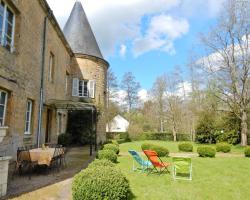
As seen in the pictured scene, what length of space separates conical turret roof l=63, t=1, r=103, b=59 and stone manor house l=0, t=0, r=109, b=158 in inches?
13.2

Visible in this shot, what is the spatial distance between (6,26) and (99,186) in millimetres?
7118

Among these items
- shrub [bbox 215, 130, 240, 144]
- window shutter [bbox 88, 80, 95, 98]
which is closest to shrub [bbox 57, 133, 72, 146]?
window shutter [bbox 88, 80, 95, 98]

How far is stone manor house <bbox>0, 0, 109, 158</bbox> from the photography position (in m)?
8.59

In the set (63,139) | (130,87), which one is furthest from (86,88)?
(130,87)

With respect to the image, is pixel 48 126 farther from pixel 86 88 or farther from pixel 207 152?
pixel 207 152

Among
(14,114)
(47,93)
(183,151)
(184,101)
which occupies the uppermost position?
(184,101)

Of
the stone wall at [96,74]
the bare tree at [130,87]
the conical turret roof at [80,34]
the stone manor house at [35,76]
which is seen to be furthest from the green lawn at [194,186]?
the bare tree at [130,87]

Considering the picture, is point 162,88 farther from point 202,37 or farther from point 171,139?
point 202,37

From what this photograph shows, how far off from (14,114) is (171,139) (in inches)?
1108

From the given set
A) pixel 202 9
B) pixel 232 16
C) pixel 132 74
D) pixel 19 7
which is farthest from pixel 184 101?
pixel 19 7

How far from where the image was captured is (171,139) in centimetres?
3469

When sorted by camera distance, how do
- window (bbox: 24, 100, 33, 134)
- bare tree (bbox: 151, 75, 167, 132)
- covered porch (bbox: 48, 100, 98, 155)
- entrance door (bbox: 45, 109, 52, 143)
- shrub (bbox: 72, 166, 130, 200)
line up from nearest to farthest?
shrub (bbox: 72, 166, 130, 200), window (bbox: 24, 100, 33, 134), entrance door (bbox: 45, 109, 52, 143), covered porch (bbox: 48, 100, 98, 155), bare tree (bbox: 151, 75, 167, 132)

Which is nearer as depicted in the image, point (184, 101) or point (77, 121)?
→ point (77, 121)

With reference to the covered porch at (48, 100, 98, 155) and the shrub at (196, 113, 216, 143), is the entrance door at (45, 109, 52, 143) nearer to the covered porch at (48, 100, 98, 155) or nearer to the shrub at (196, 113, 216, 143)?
the covered porch at (48, 100, 98, 155)
